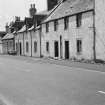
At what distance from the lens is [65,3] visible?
3947 centimetres

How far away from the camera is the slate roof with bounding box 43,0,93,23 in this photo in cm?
3070

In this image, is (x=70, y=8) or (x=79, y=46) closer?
(x=79, y=46)

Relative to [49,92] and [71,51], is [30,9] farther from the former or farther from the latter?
[49,92]

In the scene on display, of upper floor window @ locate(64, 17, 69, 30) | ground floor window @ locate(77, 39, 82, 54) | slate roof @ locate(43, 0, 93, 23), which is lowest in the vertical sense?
ground floor window @ locate(77, 39, 82, 54)

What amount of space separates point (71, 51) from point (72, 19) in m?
3.89

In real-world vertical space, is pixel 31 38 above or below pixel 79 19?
below

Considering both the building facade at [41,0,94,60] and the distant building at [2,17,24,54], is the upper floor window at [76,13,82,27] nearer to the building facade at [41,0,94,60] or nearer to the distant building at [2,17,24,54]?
the building facade at [41,0,94,60]

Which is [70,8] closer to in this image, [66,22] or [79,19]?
[66,22]

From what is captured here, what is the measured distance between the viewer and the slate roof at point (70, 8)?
3070 centimetres

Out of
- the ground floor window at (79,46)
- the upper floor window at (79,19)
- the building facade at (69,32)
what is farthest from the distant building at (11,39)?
the upper floor window at (79,19)

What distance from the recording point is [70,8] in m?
35.1

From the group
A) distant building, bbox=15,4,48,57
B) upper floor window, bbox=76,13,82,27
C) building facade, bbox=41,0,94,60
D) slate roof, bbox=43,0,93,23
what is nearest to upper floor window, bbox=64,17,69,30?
building facade, bbox=41,0,94,60

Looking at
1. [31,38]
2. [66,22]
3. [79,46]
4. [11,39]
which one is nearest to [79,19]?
[79,46]

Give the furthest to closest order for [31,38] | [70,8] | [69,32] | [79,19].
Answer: [31,38], [70,8], [69,32], [79,19]
